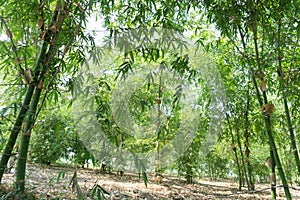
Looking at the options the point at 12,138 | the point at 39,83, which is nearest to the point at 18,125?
the point at 12,138

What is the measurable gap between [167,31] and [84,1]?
0.65 metres

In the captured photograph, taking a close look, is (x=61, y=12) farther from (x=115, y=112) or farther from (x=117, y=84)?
(x=117, y=84)

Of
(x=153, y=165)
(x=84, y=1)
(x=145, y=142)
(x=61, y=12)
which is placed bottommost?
(x=153, y=165)

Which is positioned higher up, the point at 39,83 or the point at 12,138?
the point at 39,83

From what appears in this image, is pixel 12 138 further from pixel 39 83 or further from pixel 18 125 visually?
pixel 39 83

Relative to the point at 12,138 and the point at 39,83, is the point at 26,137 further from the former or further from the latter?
the point at 39,83

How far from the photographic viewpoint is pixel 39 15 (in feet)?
5.34

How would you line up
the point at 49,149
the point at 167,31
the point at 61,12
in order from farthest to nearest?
the point at 49,149 → the point at 167,31 → the point at 61,12

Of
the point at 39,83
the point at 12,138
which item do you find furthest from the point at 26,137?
the point at 39,83

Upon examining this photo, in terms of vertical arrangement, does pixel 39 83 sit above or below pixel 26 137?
above

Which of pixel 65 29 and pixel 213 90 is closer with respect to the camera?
pixel 65 29

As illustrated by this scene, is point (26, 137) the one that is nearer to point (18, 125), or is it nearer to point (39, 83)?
point (18, 125)

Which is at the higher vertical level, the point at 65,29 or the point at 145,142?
the point at 65,29

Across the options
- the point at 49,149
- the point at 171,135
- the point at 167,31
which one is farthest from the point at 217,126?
the point at 49,149
